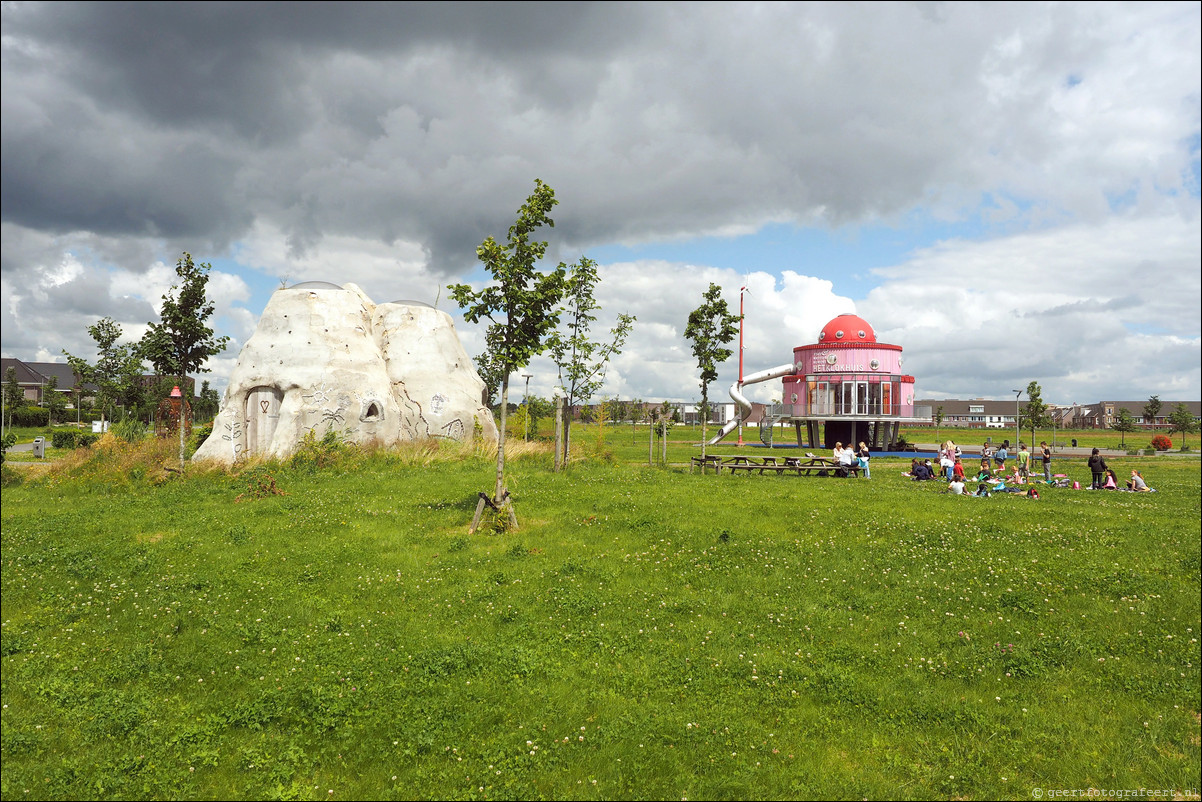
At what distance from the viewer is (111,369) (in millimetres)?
41281

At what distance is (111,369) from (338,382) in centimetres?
2275

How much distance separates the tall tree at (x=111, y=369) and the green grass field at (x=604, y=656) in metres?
28.0

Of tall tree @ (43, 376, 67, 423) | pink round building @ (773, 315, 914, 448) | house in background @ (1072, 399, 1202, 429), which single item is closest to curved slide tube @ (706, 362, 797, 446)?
pink round building @ (773, 315, 914, 448)

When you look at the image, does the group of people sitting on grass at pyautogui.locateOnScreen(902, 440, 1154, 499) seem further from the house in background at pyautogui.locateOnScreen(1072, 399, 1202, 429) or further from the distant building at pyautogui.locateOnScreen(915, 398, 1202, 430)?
the house in background at pyautogui.locateOnScreen(1072, 399, 1202, 429)

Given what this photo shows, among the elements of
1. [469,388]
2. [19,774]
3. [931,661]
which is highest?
[469,388]

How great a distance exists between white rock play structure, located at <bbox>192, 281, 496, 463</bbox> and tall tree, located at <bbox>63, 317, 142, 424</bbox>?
47.9ft

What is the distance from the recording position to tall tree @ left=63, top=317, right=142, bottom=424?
39.2 metres

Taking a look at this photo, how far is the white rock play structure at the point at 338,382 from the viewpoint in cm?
2830

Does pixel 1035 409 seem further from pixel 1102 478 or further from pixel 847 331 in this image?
pixel 1102 478

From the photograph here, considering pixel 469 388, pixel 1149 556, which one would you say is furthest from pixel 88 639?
pixel 469 388

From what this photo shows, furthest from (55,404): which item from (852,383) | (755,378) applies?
(852,383)

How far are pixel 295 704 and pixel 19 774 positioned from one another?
8.05ft

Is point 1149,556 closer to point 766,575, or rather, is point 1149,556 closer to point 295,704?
point 766,575

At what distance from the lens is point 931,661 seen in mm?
8352
